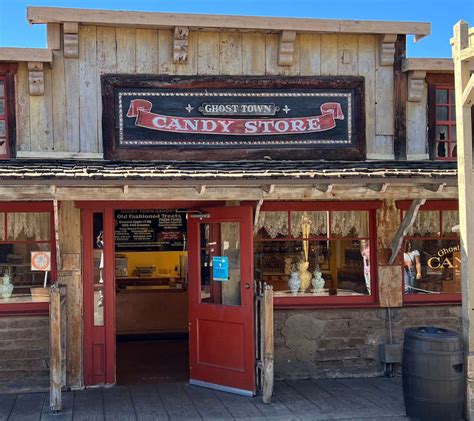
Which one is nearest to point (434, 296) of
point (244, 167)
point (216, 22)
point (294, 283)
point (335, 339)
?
point (335, 339)

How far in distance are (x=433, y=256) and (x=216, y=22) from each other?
4.29m

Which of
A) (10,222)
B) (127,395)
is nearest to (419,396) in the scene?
(127,395)

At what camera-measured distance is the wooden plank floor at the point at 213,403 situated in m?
6.99

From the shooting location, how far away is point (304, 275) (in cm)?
880

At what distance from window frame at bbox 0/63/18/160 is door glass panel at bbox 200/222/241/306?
8.61ft

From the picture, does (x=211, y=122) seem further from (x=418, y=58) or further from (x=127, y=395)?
(x=127, y=395)

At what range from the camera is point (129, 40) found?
8578 millimetres

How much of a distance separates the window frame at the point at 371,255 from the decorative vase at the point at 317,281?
0.11 metres

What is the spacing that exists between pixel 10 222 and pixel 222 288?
275cm

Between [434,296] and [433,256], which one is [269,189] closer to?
[433,256]

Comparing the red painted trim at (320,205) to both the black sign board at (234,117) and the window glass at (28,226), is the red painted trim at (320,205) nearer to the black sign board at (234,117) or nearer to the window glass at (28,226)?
the black sign board at (234,117)

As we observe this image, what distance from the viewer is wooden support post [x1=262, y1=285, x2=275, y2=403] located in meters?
7.41

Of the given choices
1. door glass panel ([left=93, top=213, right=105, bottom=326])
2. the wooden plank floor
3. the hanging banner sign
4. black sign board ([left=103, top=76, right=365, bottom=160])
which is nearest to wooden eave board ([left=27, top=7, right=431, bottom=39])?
black sign board ([left=103, top=76, right=365, bottom=160])

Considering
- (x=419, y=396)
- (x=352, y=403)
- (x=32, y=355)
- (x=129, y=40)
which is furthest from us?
(x=129, y=40)
